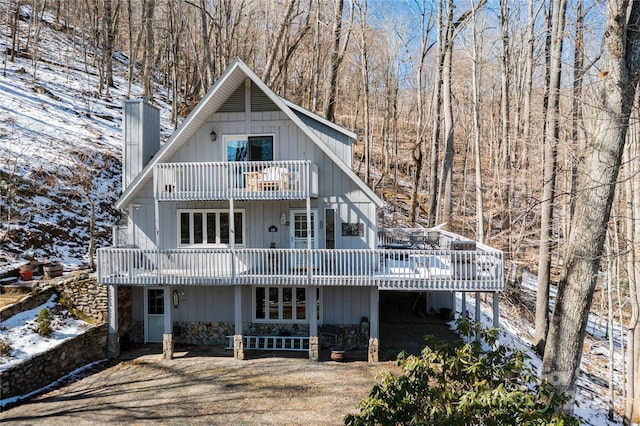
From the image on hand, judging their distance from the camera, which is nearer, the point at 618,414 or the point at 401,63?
the point at 618,414

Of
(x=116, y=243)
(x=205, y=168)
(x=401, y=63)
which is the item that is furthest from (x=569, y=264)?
(x=401, y=63)

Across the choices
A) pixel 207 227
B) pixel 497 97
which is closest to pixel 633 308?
pixel 207 227

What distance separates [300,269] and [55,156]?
16.3 meters

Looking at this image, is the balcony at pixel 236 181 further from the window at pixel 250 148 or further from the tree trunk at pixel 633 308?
the tree trunk at pixel 633 308

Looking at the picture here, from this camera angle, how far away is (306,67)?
1345 inches

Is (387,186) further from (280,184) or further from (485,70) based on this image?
(280,184)

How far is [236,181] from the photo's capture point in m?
13.9

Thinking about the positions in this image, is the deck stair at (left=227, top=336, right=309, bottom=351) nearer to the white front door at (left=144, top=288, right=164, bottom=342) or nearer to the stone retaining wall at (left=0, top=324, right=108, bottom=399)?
the white front door at (left=144, top=288, right=164, bottom=342)

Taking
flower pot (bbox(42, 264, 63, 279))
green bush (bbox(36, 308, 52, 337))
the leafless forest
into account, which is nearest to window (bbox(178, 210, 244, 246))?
green bush (bbox(36, 308, 52, 337))

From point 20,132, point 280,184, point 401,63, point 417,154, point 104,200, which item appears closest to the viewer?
point 280,184

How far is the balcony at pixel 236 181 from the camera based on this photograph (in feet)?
43.4

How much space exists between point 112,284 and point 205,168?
460cm

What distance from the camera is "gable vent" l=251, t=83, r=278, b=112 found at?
14680 mm

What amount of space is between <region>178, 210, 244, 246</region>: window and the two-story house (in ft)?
0.11
